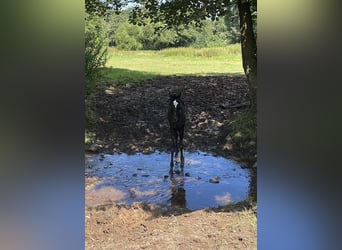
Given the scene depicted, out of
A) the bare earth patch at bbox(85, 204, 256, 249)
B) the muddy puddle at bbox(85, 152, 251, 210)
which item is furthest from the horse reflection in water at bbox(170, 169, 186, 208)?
the bare earth patch at bbox(85, 204, 256, 249)

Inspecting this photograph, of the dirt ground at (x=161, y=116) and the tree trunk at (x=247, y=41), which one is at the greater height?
the tree trunk at (x=247, y=41)

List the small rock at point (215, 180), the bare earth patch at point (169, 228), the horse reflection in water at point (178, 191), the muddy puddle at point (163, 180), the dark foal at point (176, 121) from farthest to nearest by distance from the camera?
the dark foal at point (176, 121), the small rock at point (215, 180), the muddy puddle at point (163, 180), the horse reflection in water at point (178, 191), the bare earth patch at point (169, 228)

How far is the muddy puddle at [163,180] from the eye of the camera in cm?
288

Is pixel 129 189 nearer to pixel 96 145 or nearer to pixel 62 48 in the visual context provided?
pixel 96 145

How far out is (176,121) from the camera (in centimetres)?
344

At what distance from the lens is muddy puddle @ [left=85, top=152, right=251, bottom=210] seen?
2875 mm

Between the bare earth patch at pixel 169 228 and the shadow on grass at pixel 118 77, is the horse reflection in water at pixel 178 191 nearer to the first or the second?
the bare earth patch at pixel 169 228

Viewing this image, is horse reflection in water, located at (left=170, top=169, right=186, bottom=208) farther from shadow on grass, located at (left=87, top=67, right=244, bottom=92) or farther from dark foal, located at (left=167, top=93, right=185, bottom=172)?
shadow on grass, located at (left=87, top=67, right=244, bottom=92)

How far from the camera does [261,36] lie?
859 mm

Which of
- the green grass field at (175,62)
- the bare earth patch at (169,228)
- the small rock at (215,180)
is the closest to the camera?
the bare earth patch at (169,228)

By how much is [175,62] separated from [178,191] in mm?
1120

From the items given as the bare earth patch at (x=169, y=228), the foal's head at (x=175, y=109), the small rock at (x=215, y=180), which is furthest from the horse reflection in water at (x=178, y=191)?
the foal's head at (x=175, y=109)

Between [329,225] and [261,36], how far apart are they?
17.9 inches

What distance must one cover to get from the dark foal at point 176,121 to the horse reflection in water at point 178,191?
0.56ft
